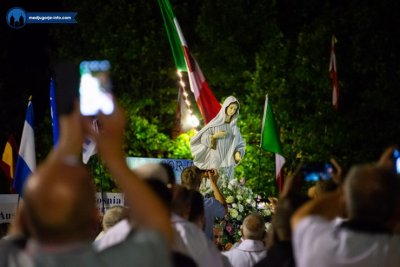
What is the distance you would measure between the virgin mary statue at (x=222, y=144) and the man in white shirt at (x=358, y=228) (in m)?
10.1

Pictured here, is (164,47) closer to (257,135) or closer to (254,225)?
(257,135)

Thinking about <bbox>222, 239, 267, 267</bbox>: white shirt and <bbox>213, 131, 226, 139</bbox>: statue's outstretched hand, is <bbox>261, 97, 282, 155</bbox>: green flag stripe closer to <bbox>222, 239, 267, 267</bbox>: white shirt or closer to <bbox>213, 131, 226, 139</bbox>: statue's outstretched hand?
<bbox>213, 131, 226, 139</bbox>: statue's outstretched hand

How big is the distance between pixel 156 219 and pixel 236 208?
8.12 m

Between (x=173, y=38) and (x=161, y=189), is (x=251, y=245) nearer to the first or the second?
(x=161, y=189)

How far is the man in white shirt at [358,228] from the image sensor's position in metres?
4.01

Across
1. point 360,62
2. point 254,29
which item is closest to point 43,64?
point 254,29

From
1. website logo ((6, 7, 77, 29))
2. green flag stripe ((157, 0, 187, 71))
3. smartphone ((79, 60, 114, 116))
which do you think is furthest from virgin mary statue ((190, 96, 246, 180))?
website logo ((6, 7, 77, 29))

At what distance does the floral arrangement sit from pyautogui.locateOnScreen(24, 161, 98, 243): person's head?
778 centimetres

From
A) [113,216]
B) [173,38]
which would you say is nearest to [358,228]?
[113,216]

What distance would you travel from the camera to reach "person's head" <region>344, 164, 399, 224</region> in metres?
3.99

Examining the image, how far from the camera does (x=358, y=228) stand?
4094 mm

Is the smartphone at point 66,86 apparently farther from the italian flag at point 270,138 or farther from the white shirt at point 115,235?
the italian flag at point 270,138

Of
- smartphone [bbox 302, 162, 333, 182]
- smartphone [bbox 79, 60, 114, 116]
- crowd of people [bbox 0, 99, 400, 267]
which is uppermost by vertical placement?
smartphone [bbox 79, 60, 114, 116]

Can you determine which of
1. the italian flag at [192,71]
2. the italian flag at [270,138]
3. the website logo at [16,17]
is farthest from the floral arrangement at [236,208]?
the website logo at [16,17]
